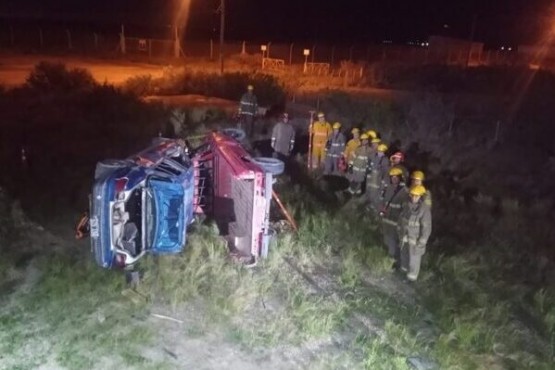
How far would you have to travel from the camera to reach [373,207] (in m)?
10.5

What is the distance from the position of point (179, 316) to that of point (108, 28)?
4393 centimetres

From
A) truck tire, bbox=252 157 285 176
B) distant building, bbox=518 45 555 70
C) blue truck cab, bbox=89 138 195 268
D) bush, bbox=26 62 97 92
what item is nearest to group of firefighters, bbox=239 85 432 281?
truck tire, bbox=252 157 285 176

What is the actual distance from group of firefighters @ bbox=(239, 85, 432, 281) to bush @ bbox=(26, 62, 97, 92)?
761 centimetres

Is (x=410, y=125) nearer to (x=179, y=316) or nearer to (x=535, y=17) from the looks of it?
(x=179, y=316)

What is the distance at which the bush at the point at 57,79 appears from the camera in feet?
62.9

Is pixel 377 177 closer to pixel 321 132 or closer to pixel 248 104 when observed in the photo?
pixel 321 132

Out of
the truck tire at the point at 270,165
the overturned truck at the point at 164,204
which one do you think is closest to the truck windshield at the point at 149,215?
the overturned truck at the point at 164,204

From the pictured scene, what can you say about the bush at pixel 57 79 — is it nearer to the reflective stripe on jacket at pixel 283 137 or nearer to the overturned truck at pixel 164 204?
Result: the reflective stripe on jacket at pixel 283 137

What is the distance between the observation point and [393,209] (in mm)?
8508

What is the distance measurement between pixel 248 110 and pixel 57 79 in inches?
334

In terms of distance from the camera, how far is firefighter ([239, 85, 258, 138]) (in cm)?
1445

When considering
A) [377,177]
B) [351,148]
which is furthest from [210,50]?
[377,177]

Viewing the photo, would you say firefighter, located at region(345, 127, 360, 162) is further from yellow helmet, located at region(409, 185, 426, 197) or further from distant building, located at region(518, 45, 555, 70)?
distant building, located at region(518, 45, 555, 70)

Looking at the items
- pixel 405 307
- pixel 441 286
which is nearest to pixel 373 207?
pixel 441 286
